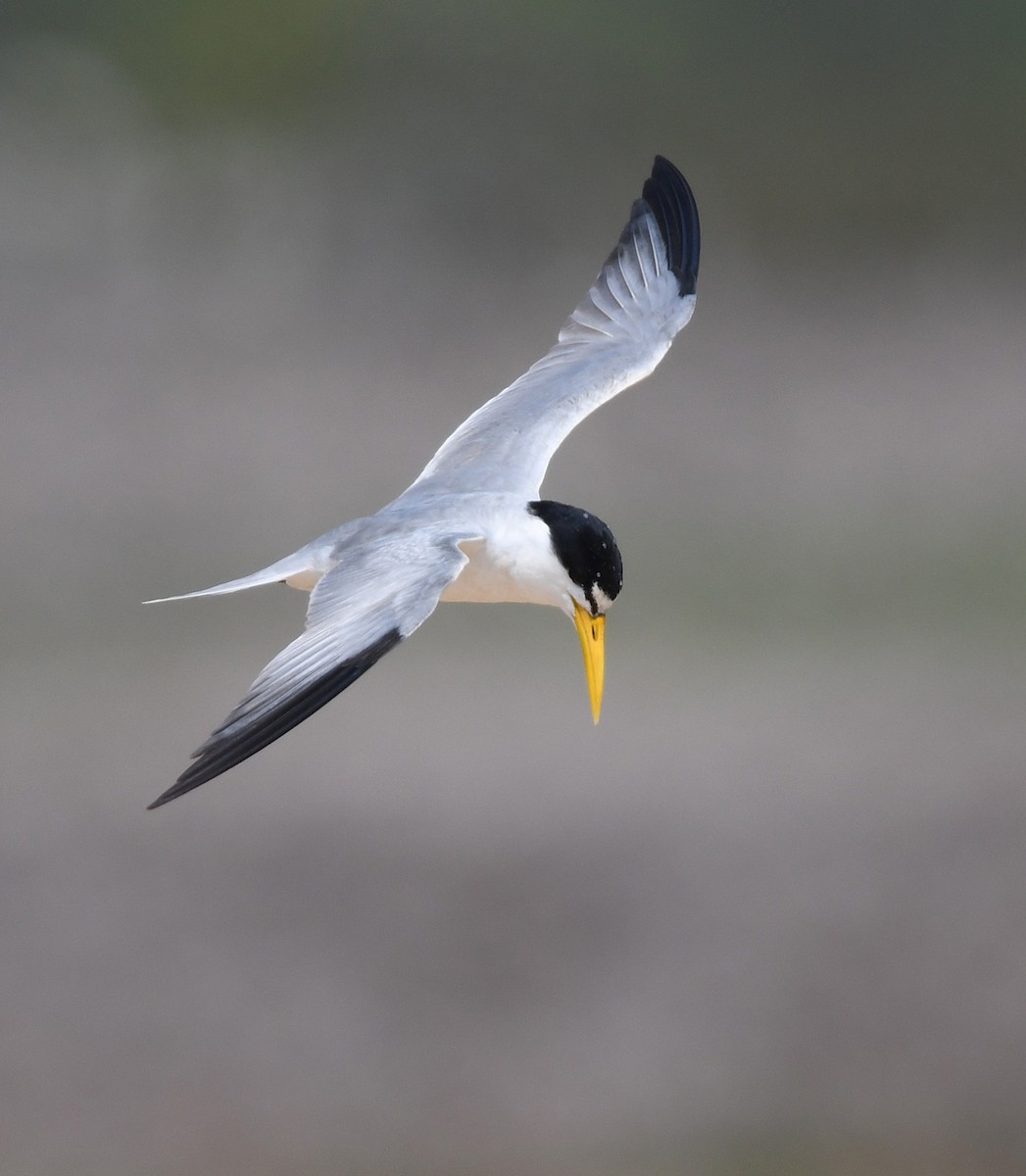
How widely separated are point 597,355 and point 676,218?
0.51m

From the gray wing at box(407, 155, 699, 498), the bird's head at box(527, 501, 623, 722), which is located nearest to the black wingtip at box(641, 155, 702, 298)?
the gray wing at box(407, 155, 699, 498)

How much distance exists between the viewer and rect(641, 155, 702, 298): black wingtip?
4680mm

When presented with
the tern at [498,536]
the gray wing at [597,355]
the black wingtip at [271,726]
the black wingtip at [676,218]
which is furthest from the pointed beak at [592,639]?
the black wingtip at [676,218]

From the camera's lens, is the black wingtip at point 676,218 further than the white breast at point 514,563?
Yes

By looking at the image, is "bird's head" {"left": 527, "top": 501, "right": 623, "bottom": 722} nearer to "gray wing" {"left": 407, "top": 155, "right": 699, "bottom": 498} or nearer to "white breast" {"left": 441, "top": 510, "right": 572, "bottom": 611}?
"white breast" {"left": 441, "top": 510, "right": 572, "bottom": 611}

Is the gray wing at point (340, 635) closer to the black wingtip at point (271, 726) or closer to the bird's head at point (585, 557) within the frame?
the black wingtip at point (271, 726)

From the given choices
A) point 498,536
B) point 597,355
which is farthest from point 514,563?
point 597,355

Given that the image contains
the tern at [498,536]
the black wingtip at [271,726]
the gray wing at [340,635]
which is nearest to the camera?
the black wingtip at [271,726]

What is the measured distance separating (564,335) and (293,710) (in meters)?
1.93

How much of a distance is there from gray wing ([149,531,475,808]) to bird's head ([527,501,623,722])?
0.25m

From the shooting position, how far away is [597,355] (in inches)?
176

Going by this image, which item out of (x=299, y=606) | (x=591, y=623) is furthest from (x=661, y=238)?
(x=299, y=606)

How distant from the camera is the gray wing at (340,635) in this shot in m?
2.88

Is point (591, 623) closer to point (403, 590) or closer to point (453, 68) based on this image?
point (403, 590)
